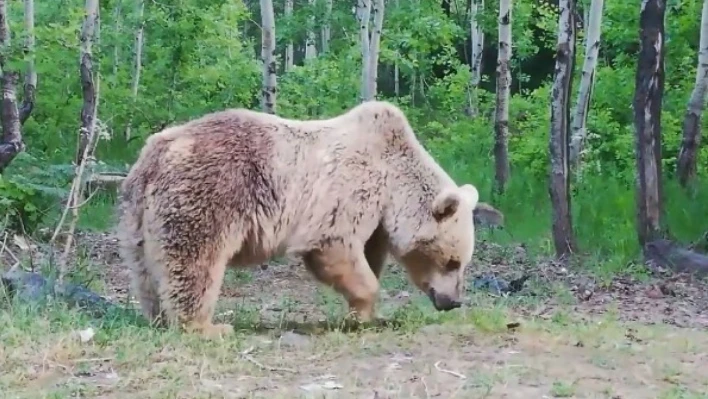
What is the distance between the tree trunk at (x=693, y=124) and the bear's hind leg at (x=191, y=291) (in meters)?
8.07

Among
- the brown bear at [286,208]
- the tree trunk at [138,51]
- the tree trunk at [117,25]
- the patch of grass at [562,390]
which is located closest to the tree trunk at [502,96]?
the tree trunk at [138,51]

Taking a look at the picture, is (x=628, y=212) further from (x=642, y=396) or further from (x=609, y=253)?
(x=642, y=396)

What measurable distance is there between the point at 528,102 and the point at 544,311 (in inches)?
611

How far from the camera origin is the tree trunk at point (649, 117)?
923cm

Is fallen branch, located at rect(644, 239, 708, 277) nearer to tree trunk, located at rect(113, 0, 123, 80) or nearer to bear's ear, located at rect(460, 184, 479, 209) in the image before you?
bear's ear, located at rect(460, 184, 479, 209)

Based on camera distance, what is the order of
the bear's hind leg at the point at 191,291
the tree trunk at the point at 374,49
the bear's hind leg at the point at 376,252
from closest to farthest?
the bear's hind leg at the point at 191,291, the bear's hind leg at the point at 376,252, the tree trunk at the point at 374,49

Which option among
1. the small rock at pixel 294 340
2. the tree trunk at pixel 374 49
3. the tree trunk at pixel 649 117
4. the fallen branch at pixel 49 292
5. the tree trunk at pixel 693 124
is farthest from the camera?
the tree trunk at pixel 374 49

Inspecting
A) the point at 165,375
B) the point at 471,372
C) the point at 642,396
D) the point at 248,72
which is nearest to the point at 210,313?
the point at 165,375

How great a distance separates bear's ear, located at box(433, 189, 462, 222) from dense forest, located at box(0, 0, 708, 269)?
2345 mm

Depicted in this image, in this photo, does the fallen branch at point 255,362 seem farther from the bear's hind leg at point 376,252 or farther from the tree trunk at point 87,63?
the tree trunk at point 87,63

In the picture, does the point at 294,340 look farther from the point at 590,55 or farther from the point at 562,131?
the point at 590,55

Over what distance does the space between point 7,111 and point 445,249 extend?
22.3 feet

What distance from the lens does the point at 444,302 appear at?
6.21m

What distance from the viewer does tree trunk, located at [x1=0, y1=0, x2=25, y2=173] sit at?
9.70 m
